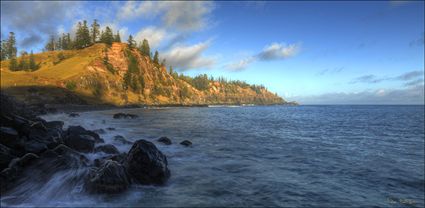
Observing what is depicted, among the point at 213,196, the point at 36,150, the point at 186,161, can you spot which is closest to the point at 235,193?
the point at 213,196

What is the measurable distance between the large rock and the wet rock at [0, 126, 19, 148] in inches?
261

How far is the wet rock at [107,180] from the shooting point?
1281 centimetres

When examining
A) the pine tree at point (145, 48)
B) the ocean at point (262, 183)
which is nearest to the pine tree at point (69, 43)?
the pine tree at point (145, 48)

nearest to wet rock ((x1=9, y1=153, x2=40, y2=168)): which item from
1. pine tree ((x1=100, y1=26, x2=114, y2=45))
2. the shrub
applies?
the shrub

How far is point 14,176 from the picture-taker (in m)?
13.5

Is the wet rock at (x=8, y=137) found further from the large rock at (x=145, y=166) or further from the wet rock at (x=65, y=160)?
the large rock at (x=145, y=166)

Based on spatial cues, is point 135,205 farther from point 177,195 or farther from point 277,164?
point 277,164

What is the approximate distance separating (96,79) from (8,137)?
11748cm

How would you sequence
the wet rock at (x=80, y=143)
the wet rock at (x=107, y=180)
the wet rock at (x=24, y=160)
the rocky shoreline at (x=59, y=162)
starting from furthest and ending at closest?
the wet rock at (x=80, y=143), the wet rock at (x=24, y=160), the rocky shoreline at (x=59, y=162), the wet rock at (x=107, y=180)

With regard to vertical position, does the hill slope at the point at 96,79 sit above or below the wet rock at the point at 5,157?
above

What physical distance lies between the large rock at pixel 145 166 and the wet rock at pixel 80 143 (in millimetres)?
6599

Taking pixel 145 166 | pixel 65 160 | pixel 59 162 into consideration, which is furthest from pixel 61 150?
pixel 145 166

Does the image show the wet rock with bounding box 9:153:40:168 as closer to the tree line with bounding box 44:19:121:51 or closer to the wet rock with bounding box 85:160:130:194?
the wet rock with bounding box 85:160:130:194

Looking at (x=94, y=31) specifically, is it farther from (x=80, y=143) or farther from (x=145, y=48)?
(x=80, y=143)
